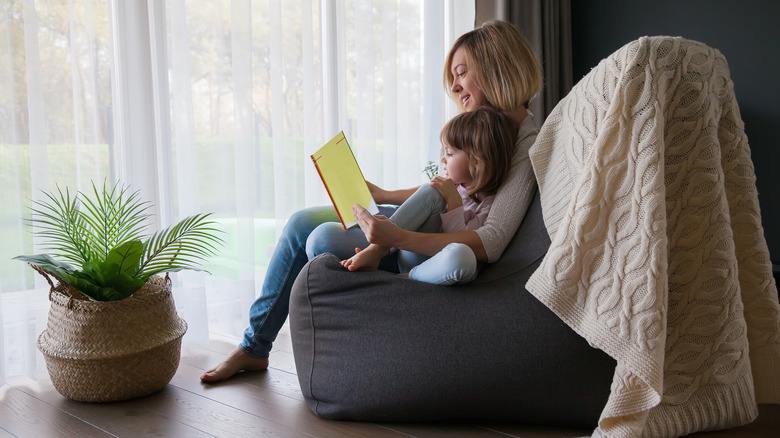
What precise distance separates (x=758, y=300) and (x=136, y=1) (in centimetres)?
191

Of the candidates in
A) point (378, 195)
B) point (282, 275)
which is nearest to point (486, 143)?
point (378, 195)

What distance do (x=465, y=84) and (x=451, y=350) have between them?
77cm

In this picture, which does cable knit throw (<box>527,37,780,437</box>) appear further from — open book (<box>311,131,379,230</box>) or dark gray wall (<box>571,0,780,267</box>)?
dark gray wall (<box>571,0,780,267</box>)

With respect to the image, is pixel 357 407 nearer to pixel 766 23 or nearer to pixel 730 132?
pixel 730 132

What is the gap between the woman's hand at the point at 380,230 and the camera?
146 cm

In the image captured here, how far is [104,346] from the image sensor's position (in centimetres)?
161

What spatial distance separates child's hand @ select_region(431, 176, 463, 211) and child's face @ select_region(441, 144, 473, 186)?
28mm

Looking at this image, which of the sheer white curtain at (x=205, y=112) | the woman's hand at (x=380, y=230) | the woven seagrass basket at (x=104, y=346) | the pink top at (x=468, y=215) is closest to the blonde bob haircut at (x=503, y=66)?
the pink top at (x=468, y=215)

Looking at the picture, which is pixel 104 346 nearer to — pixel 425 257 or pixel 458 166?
pixel 425 257

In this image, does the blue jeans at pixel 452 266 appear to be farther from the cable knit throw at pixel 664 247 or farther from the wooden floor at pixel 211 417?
the wooden floor at pixel 211 417

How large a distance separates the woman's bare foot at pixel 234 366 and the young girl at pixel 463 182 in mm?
516

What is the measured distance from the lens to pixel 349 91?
279cm

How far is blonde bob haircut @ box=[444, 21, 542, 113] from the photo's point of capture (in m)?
1.73

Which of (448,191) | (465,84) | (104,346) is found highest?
(465,84)
